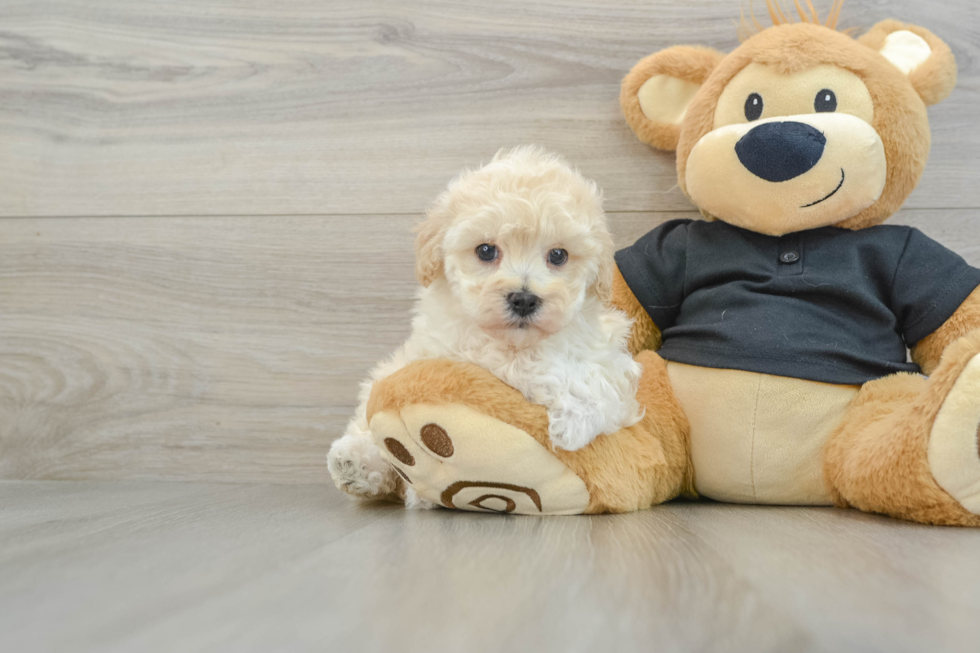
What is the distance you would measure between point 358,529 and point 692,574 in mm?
330

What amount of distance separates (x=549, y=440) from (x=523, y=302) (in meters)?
0.15

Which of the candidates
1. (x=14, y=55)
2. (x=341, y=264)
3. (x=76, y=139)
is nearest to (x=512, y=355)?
(x=341, y=264)

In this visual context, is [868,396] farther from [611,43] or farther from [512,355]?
[611,43]

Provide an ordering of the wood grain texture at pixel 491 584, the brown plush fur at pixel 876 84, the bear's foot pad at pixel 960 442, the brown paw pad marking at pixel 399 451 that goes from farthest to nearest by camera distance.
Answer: the brown plush fur at pixel 876 84
the brown paw pad marking at pixel 399 451
the bear's foot pad at pixel 960 442
the wood grain texture at pixel 491 584

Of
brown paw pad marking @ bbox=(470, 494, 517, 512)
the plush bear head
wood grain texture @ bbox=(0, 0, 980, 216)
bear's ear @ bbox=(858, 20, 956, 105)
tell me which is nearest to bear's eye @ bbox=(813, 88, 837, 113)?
the plush bear head

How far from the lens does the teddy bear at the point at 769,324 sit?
2.31 ft

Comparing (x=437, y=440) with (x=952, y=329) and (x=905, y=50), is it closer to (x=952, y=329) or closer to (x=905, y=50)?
(x=952, y=329)

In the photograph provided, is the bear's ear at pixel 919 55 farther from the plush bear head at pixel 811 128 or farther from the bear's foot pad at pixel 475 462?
the bear's foot pad at pixel 475 462

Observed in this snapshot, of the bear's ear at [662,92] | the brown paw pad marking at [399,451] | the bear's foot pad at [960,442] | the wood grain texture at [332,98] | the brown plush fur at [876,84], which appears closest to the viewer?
the bear's foot pad at [960,442]

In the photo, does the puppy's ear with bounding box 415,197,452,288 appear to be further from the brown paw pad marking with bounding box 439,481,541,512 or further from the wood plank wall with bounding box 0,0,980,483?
the wood plank wall with bounding box 0,0,980,483

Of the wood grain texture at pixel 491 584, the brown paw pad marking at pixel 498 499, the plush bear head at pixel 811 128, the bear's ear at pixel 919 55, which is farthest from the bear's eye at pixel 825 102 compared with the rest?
the brown paw pad marking at pixel 498 499

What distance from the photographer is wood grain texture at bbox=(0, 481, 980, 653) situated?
355mm

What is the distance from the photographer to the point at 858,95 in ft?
2.74

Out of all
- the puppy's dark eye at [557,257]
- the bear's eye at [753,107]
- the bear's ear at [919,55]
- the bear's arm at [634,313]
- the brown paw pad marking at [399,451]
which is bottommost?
the brown paw pad marking at [399,451]
